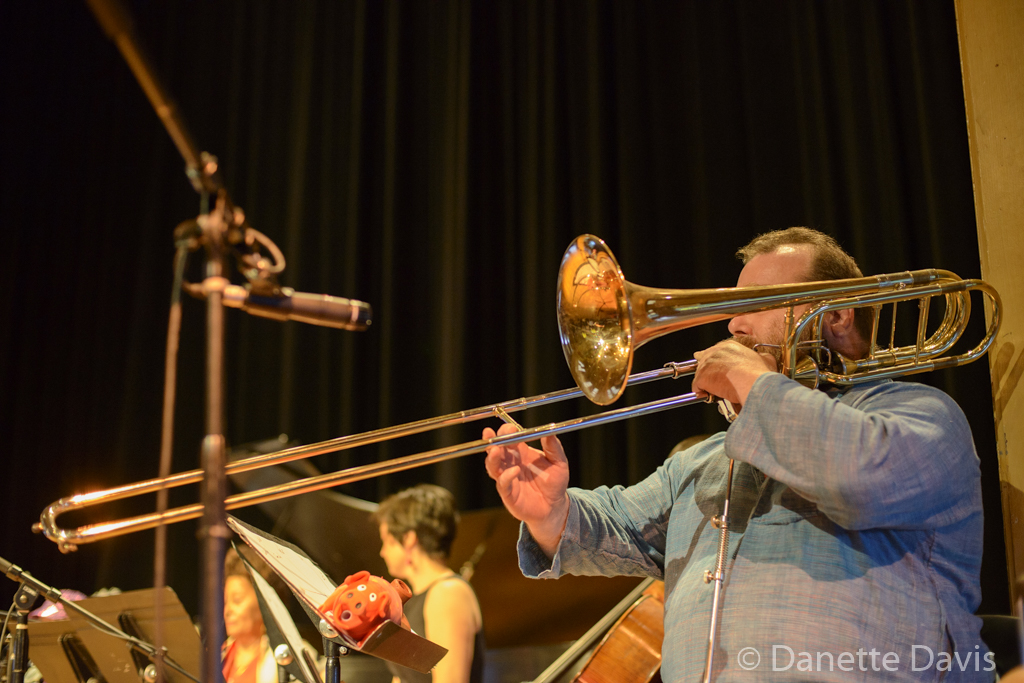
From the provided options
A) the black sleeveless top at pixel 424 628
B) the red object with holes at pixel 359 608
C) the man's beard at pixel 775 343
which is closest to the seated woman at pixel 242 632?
the black sleeveless top at pixel 424 628

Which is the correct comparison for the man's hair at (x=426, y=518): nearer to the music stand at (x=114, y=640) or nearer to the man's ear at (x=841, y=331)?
the music stand at (x=114, y=640)

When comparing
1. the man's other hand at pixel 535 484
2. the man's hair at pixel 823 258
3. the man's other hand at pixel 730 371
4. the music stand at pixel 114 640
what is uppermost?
the man's hair at pixel 823 258

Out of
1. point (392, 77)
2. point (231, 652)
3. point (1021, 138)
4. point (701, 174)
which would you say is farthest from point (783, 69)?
point (231, 652)

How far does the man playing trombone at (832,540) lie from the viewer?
141 cm

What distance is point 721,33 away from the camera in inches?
143

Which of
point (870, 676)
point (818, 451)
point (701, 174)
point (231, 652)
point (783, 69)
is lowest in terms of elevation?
point (231, 652)

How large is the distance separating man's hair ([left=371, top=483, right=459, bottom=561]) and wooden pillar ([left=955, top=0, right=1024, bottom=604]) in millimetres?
1815

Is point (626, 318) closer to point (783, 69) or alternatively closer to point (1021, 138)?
point (1021, 138)

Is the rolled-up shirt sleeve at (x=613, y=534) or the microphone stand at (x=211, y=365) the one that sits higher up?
the microphone stand at (x=211, y=365)

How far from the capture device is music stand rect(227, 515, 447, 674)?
5.37ft

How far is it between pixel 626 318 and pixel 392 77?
305 cm

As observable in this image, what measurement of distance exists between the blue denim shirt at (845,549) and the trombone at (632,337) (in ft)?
0.53

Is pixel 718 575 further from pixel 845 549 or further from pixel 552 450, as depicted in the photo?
pixel 552 450

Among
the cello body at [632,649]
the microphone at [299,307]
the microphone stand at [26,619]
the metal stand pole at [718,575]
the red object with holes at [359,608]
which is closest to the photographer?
the microphone at [299,307]
